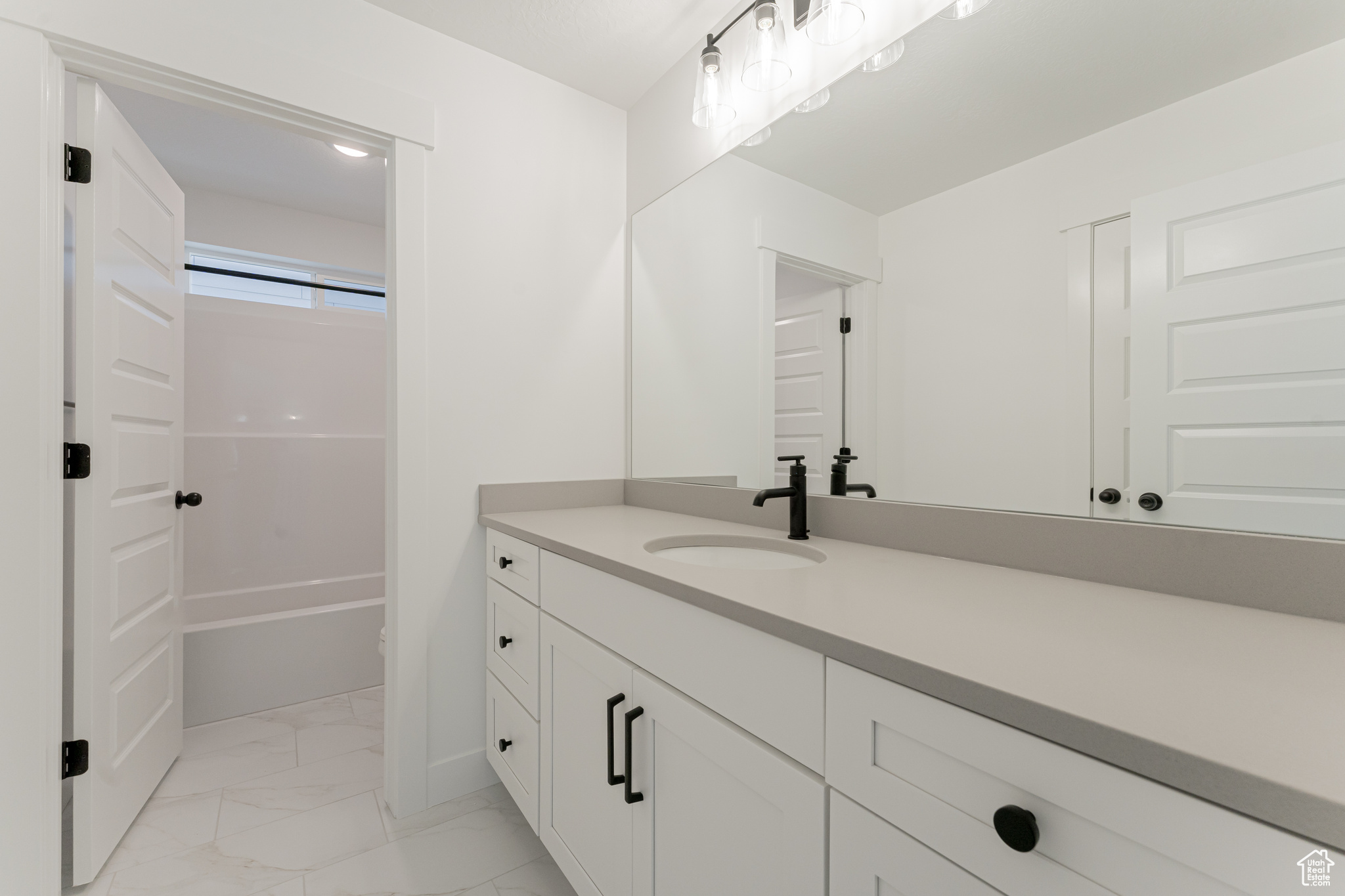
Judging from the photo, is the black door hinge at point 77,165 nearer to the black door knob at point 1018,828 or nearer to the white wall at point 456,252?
the white wall at point 456,252

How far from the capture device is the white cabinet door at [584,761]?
1.02m

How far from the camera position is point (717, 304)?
174 cm

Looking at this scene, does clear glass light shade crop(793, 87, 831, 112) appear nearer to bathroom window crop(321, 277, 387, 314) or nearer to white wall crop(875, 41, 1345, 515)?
white wall crop(875, 41, 1345, 515)

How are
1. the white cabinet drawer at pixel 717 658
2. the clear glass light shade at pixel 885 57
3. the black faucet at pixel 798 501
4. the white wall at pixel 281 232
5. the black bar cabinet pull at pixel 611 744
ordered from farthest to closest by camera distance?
the white wall at pixel 281 232, the black faucet at pixel 798 501, the clear glass light shade at pixel 885 57, the black bar cabinet pull at pixel 611 744, the white cabinet drawer at pixel 717 658

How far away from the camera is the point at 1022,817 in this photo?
46 cm

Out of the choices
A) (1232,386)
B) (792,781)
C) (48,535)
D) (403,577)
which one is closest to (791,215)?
(1232,386)

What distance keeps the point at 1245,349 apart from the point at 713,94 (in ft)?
4.52

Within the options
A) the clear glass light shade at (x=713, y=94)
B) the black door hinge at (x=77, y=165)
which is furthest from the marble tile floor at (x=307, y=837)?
the clear glass light shade at (x=713, y=94)

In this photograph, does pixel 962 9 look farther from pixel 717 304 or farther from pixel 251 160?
pixel 251 160

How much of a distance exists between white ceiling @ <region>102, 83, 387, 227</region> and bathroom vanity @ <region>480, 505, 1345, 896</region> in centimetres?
229

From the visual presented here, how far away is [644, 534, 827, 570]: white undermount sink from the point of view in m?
1.25

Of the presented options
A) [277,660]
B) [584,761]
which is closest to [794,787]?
[584,761]

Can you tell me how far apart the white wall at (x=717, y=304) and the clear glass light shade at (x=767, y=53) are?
7.9 inches

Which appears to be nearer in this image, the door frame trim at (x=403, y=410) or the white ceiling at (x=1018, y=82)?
the white ceiling at (x=1018, y=82)
